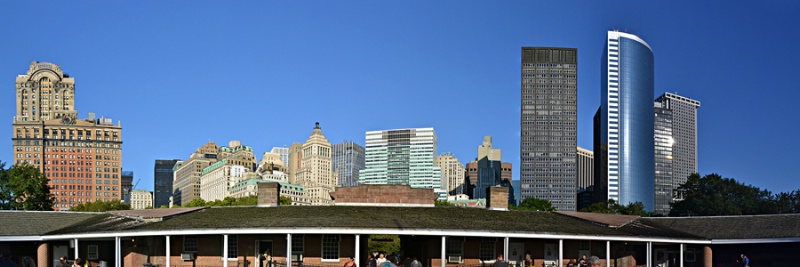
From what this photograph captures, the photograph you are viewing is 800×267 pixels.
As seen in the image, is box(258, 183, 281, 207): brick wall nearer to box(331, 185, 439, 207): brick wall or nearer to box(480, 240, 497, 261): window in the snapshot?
box(331, 185, 439, 207): brick wall

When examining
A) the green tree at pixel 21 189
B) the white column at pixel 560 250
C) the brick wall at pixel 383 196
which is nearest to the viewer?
the white column at pixel 560 250

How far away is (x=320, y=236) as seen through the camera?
42219 millimetres

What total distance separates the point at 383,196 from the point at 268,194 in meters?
6.15

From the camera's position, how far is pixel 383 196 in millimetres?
48094

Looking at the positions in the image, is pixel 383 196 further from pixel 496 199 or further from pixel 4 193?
pixel 4 193

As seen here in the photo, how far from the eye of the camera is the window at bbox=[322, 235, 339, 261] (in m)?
42.3

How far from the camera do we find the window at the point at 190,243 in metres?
42.8

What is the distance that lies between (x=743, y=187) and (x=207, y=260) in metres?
70.8

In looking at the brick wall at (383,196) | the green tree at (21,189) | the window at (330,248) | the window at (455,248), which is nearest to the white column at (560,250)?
the window at (455,248)

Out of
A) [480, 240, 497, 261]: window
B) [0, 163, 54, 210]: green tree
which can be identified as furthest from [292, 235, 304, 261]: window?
[0, 163, 54, 210]: green tree

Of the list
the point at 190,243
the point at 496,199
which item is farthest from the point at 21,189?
the point at 496,199

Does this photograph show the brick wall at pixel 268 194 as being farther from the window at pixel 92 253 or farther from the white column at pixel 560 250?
the white column at pixel 560 250

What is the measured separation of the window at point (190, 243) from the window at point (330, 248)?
5.79 metres

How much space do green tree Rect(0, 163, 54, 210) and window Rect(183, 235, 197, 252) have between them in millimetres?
56054
